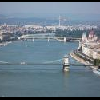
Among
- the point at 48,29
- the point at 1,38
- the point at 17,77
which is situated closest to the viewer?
the point at 17,77

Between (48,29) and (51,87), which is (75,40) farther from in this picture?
(51,87)

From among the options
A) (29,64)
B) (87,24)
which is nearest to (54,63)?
(29,64)

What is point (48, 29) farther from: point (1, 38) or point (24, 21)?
point (1, 38)

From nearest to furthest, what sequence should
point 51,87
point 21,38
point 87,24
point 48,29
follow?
1. point 51,87
2. point 21,38
3. point 87,24
4. point 48,29

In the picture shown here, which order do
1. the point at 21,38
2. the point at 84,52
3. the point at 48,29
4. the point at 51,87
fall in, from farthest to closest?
the point at 48,29 → the point at 21,38 → the point at 84,52 → the point at 51,87

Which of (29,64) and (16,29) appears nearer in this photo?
(29,64)

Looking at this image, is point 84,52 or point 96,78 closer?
point 96,78

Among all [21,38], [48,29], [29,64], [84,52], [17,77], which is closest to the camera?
[17,77]

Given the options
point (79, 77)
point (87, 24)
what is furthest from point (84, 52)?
point (87, 24)
